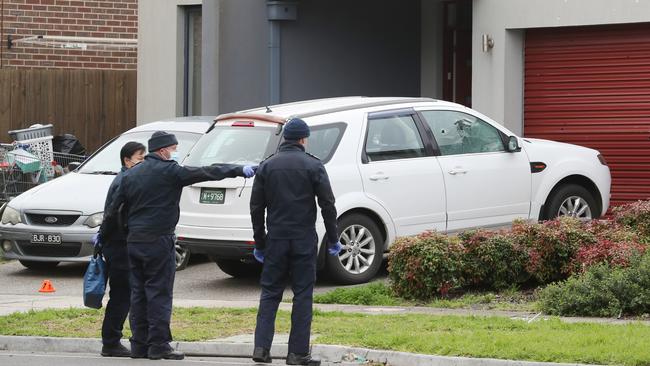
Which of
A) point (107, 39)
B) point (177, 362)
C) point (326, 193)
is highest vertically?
point (107, 39)

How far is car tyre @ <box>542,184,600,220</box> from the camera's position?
15.7m

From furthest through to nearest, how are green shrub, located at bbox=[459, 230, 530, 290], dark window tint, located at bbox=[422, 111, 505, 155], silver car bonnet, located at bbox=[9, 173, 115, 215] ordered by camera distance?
silver car bonnet, located at bbox=[9, 173, 115, 215] → dark window tint, located at bbox=[422, 111, 505, 155] → green shrub, located at bbox=[459, 230, 530, 290]

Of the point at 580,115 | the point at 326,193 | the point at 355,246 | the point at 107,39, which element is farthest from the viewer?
the point at 107,39

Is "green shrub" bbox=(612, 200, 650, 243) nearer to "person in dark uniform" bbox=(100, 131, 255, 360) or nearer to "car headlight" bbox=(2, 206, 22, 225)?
"person in dark uniform" bbox=(100, 131, 255, 360)

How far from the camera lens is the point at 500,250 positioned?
1332 centimetres

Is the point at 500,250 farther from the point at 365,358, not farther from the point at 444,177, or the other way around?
the point at 365,358

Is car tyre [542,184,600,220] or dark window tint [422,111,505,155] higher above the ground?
dark window tint [422,111,505,155]

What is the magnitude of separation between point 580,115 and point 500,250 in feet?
17.2

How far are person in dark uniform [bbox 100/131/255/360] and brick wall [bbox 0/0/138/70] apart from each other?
16.4m

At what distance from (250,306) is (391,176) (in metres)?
2.49

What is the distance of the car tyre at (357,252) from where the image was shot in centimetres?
1406

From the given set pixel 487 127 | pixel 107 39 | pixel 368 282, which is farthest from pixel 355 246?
pixel 107 39

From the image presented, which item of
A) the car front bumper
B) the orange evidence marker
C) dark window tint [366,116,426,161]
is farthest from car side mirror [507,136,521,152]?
the orange evidence marker

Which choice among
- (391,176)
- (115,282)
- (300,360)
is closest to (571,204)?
(391,176)
